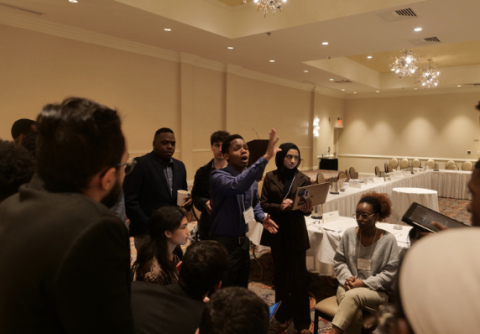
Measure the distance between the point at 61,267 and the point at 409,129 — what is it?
15106mm

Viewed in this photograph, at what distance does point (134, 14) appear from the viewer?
17.2 ft

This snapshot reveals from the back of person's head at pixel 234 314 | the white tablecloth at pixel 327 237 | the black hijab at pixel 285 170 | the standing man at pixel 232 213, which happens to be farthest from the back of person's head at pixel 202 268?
the white tablecloth at pixel 327 237

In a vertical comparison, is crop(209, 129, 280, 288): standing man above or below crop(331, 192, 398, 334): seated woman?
above

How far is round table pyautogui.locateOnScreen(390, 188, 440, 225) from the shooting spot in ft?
19.1

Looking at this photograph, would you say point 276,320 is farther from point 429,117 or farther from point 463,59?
point 429,117

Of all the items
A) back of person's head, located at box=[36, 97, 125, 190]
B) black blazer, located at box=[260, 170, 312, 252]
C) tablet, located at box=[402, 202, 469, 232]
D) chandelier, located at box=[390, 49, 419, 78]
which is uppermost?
chandelier, located at box=[390, 49, 419, 78]

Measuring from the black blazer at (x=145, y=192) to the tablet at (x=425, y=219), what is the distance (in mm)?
1843

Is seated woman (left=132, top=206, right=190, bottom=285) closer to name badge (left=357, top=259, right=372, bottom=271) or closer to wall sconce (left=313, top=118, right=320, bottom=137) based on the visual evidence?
name badge (left=357, top=259, right=372, bottom=271)

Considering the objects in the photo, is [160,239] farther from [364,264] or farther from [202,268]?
[364,264]

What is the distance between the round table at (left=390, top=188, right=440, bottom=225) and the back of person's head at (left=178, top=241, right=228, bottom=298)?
5166 millimetres

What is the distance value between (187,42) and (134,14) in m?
1.75

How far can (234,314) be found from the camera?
1041mm

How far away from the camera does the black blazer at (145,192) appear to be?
254 cm

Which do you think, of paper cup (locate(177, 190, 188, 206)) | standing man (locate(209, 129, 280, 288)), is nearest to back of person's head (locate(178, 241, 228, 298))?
standing man (locate(209, 129, 280, 288))
